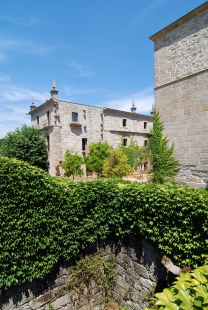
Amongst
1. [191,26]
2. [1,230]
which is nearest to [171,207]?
[1,230]

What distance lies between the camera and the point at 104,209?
4949 mm

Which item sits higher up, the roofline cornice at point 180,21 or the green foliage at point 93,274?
the roofline cornice at point 180,21

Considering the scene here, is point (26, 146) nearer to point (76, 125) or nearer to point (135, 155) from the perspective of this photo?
point (76, 125)

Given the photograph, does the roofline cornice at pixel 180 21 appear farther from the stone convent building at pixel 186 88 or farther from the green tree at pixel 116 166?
the green tree at pixel 116 166

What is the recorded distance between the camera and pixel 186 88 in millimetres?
6812

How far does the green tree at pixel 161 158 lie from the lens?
7.38 metres

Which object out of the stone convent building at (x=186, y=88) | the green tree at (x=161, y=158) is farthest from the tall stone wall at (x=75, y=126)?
the stone convent building at (x=186, y=88)

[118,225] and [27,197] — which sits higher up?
[27,197]

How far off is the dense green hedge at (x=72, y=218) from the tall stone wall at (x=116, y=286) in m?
0.35

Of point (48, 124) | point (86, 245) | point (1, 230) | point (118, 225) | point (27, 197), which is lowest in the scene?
point (86, 245)

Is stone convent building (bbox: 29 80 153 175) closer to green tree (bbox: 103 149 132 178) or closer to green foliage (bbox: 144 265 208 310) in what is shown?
green tree (bbox: 103 149 132 178)

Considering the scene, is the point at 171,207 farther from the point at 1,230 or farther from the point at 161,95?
the point at 161,95

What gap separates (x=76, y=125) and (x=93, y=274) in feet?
65.2

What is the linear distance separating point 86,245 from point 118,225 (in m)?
1.02
